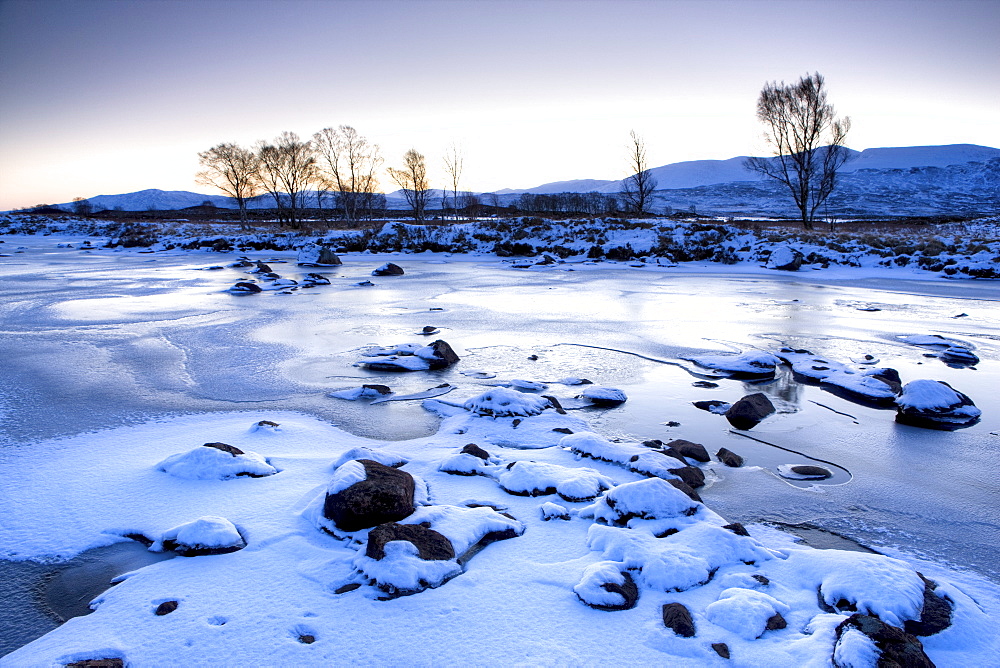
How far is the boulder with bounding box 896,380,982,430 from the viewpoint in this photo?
479 centimetres

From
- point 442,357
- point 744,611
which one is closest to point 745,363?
point 442,357

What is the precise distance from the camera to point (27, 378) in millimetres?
6066

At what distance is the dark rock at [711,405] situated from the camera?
5104 millimetres

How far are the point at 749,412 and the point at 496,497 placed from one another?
2.72 m

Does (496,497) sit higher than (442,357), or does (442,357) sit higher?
(442,357)

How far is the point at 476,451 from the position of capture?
12.9ft

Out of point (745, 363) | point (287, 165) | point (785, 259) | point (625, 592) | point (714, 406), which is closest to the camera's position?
point (625, 592)

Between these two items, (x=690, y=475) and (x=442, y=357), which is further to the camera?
(x=442, y=357)

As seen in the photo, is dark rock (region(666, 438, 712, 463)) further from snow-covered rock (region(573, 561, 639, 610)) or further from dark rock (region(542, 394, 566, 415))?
snow-covered rock (region(573, 561, 639, 610))

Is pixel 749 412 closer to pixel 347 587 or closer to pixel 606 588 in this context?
pixel 606 588

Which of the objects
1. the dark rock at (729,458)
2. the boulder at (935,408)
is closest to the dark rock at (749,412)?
the dark rock at (729,458)

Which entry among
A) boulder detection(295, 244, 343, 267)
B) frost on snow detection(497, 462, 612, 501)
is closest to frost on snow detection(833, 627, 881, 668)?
frost on snow detection(497, 462, 612, 501)

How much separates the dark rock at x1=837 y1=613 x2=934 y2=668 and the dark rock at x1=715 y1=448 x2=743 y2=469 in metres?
1.79

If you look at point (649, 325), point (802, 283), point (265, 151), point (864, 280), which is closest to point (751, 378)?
point (649, 325)
